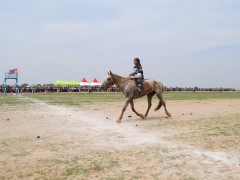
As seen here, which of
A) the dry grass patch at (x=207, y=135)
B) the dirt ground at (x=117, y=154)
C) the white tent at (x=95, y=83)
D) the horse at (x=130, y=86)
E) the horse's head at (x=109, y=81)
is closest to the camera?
the dirt ground at (x=117, y=154)

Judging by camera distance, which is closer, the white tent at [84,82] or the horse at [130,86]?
the horse at [130,86]

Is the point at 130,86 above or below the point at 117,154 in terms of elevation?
above

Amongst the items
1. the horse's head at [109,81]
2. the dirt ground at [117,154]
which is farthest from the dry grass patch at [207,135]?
the horse's head at [109,81]

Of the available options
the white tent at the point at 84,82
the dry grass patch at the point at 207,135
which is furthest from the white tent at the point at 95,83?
the dry grass patch at the point at 207,135

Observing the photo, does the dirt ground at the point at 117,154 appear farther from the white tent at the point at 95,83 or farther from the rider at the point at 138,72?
the white tent at the point at 95,83

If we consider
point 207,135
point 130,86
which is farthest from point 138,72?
point 207,135

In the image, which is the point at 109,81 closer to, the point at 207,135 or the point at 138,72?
the point at 138,72

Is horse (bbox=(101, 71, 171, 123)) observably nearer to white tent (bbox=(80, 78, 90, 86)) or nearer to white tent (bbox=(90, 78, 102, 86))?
white tent (bbox=(90, 78, 102, 86))

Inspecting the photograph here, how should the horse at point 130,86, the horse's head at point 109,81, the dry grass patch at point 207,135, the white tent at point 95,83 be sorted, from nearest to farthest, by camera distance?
the dry grass patch at point 207,135, the horse at point 130,86, the horse's head at point 109,81, the white tent at point 95,83

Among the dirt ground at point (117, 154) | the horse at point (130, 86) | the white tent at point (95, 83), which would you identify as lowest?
the dirt ground at point (117, 154)

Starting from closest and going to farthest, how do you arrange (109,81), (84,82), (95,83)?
(109,81) → (84,82) → (95,83)

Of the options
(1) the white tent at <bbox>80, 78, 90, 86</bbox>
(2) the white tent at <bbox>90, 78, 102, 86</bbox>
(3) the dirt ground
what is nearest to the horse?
(3) the dirt ground

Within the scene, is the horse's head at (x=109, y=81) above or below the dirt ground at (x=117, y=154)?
above

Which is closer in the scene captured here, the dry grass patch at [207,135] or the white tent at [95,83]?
the dry grass patch at [207,135]
